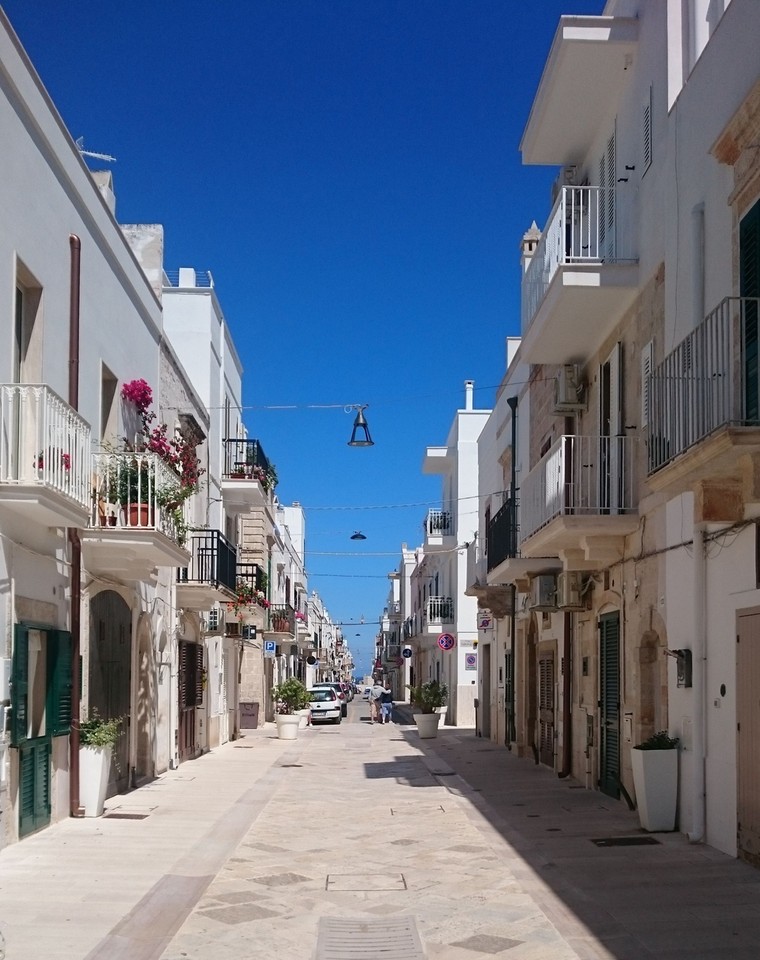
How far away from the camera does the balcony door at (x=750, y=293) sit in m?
9.02

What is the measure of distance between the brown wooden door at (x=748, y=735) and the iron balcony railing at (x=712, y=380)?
166cm

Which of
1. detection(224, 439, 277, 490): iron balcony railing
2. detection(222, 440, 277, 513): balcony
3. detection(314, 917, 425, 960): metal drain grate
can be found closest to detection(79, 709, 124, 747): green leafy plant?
detection(314, 917, 425, 960): metal drain grate

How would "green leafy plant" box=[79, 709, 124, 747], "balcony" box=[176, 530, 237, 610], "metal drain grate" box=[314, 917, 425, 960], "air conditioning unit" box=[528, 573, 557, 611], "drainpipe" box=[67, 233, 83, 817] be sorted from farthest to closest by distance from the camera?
"balcony" box=[176, 530, 237, 610], "air conditioning unit" box=[528, 573, 557, 611], "green leafy plant" box=[79, 709, 124, 747], "drainpipe" box=[67, 233, 83, 817], "metal drain grate" box=[314, 917, 425, 960]

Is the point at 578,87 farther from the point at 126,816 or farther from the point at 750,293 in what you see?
the point at 126,816

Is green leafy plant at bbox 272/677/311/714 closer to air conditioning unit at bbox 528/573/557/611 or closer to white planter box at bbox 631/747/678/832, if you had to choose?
air conditioning unit at bbox 528/573/557/611

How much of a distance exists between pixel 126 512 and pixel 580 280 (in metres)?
6.16

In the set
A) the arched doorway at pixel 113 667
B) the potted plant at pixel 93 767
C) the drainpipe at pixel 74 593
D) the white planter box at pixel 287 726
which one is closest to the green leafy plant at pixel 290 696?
the white planter box at pixel 287 726

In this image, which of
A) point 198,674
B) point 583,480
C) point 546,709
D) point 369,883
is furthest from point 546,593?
point 369,883

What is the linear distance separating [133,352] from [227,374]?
1248 centimetres

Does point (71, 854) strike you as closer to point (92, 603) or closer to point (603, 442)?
point (92, 603)

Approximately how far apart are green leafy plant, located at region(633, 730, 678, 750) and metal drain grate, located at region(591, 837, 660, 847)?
93 centimetres

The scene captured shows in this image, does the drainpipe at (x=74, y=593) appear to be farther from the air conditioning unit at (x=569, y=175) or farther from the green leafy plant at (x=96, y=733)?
the air conditioning unit at (x=569, y=175)

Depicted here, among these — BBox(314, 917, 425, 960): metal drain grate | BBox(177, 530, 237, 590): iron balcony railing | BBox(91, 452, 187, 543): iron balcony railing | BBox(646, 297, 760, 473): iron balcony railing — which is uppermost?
BBox(646, 297, 760, 473): iron balcony railing

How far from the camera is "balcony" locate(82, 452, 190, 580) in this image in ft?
45.2
